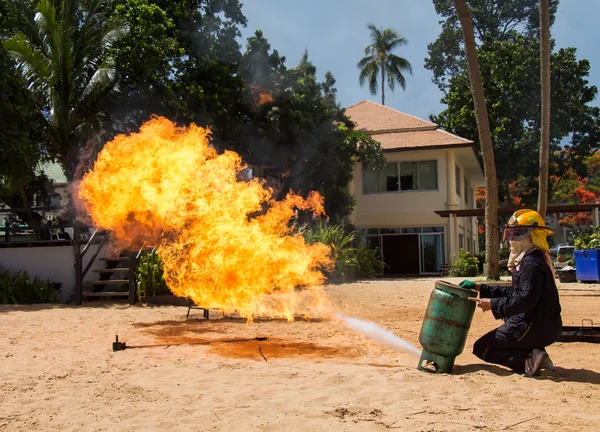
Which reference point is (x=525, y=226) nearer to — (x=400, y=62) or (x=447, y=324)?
(x=447, y=324)

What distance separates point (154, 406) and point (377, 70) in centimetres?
4602

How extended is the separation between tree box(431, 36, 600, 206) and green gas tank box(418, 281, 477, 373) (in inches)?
1163

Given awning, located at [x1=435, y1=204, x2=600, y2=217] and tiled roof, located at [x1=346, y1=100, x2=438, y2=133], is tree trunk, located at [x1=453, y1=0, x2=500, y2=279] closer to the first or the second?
awning, located at [x1=435, y1=204, x2=600, y2=217]

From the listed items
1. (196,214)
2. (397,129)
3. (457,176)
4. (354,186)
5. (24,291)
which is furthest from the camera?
(397,129)

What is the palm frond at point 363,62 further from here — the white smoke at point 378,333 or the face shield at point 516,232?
the face shield at point 516,232

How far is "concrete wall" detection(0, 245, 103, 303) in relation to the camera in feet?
50.6

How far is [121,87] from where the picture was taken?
1867cm

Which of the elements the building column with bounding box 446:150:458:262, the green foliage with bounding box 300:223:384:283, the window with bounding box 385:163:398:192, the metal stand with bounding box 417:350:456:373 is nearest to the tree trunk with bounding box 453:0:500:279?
the green foliage with bounding box 300:223:384:283

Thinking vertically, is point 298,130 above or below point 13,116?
above

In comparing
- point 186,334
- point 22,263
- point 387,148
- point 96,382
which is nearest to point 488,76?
point 387,148

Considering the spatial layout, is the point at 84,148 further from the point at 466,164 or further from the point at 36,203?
the point at 466,164

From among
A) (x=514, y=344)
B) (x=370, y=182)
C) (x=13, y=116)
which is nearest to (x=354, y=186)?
(x=370, y=182)

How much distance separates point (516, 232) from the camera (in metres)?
6.11

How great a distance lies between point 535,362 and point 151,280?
991 cm
